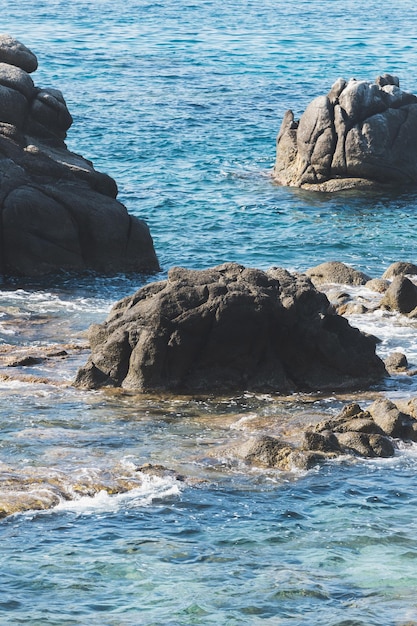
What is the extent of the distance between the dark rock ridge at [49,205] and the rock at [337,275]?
458 cm

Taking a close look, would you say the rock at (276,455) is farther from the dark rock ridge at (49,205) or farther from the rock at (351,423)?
the dark rock ridge at (49,205)

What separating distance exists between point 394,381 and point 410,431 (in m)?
3.68

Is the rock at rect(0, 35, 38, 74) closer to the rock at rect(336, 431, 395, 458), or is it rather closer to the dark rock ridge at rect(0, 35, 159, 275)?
the dark rock ridge at rect(0, 35, 159, 275)

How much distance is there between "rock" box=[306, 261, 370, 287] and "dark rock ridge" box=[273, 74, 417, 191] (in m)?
9.69

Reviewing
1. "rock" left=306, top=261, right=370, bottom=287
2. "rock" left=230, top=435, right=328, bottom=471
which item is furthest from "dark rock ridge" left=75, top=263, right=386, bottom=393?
"rock" left=306, top=261, right=370, bottom=287

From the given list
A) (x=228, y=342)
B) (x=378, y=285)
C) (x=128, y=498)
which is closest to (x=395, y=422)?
(x=228, y=342)

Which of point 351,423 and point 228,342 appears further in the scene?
point 228,342

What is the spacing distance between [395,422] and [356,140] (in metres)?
22.5

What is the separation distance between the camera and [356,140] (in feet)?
138

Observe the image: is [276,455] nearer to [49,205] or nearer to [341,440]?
[341,440]

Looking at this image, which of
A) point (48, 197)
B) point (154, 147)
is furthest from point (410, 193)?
point (48, 197)

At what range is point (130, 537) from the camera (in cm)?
1714

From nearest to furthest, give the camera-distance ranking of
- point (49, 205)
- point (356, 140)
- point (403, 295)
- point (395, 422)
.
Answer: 1. point (395, 422)
2. point (403, 295)
3. point (49, 205)
4. point (356, 140)

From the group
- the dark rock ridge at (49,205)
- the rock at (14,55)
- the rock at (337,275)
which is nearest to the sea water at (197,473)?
the dark rock ridge at (49,205)
